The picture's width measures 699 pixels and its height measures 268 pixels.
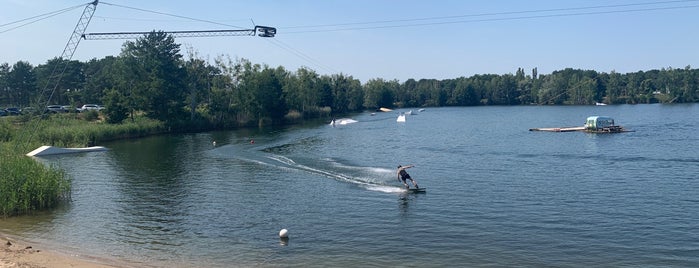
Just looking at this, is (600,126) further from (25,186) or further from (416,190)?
(25,186)

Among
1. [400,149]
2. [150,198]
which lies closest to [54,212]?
[150,198]

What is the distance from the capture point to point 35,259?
21.7 metres

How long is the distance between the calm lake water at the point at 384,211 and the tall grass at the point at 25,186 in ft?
3.18

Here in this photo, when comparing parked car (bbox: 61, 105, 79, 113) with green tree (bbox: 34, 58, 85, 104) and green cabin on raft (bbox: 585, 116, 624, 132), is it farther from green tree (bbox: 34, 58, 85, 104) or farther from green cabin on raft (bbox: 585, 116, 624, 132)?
green cabin on raft (bbox: 585, 116, 624, 132)

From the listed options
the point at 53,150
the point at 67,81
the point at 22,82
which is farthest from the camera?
the point at 67,81

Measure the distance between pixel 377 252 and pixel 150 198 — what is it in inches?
767

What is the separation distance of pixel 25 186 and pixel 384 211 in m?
19.8

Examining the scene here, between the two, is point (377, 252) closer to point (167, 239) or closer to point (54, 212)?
point (167, 239)

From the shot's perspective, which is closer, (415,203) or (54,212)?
(54,212)

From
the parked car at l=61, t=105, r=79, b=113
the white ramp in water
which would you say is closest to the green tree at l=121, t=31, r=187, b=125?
the parked car at l=61, t=105, r=79, b=113

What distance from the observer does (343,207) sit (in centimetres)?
3281

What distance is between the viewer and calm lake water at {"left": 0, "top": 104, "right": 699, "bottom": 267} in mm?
23297

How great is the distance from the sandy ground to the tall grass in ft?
20.3

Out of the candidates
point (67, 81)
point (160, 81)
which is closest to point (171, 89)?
point (160, 81)
